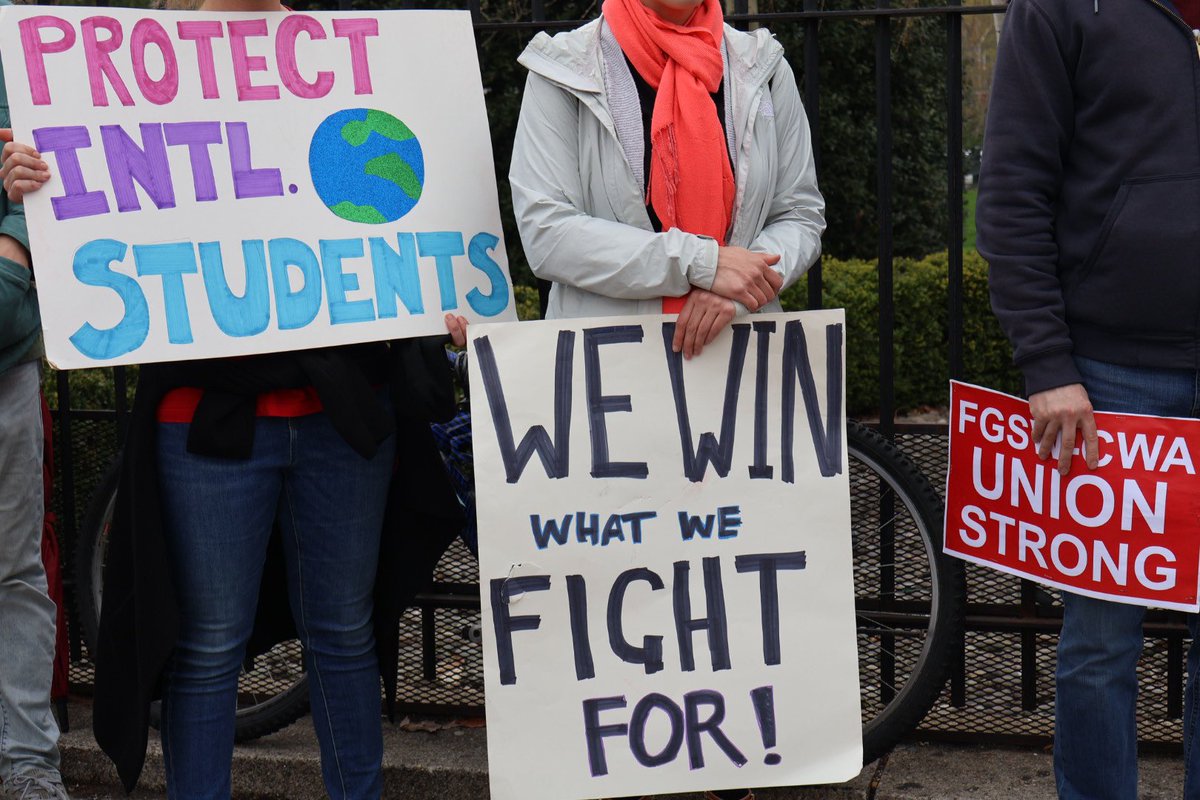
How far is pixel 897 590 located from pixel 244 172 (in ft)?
6.41

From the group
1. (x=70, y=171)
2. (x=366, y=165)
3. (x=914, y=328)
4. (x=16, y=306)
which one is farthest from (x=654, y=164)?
(x=914, y=328)

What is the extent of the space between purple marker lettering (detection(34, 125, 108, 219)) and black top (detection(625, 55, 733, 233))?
1044 millimetres

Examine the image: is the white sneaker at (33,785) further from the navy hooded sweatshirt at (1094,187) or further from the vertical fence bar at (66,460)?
the navy hooded sweatshirt at (1094,187)

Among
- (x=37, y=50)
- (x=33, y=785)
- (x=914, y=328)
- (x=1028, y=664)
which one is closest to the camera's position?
(x=37, y=50)

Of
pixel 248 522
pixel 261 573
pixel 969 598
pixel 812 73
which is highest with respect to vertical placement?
pixel 812 73

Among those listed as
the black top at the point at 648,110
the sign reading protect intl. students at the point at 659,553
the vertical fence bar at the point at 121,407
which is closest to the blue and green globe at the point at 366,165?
the sign reading protect intl. students at the point at 659,553

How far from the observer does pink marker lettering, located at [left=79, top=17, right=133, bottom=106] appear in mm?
2703

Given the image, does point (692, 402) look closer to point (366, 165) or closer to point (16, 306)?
point (366, 165)

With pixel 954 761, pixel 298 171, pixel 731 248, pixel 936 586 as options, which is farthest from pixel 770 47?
pixel 954 761

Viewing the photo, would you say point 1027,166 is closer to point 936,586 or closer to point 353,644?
point 936,586

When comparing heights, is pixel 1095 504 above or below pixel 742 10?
below

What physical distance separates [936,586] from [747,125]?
133 cm

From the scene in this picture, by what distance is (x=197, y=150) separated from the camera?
2.77 m

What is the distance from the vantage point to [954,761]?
361 cm
